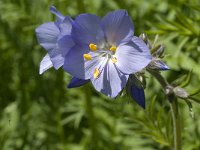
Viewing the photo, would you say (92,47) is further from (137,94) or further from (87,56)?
(137,94)

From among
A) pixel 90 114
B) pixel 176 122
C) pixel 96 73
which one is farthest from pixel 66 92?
pixel 96 73

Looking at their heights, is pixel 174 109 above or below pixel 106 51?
below

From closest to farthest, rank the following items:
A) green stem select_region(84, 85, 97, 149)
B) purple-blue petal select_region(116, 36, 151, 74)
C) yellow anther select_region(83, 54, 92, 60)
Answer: purple-blue petal select_region(116, 36, 151, 74), yellow anther select_region(83, 54, 92, 60), green stem select_region(84, 85, 97, 149)

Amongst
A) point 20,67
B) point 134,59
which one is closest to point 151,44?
point 134,59

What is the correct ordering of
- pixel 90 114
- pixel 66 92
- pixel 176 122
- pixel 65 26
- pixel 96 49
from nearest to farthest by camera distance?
pixel 65 26 < pixel 96 49 < pixel 176 122 < pixel 90 114 < pixel 66 92

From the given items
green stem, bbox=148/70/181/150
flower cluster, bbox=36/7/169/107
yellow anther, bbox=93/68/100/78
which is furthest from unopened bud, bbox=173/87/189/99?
yellow anther, bbox=93/68/100/78

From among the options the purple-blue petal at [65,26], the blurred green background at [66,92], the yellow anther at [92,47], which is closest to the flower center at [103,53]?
the yellow anther at [92,47]

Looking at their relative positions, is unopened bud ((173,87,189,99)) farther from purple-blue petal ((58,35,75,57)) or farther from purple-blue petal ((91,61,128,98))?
purple-blue petal ((58,35,75,57))
